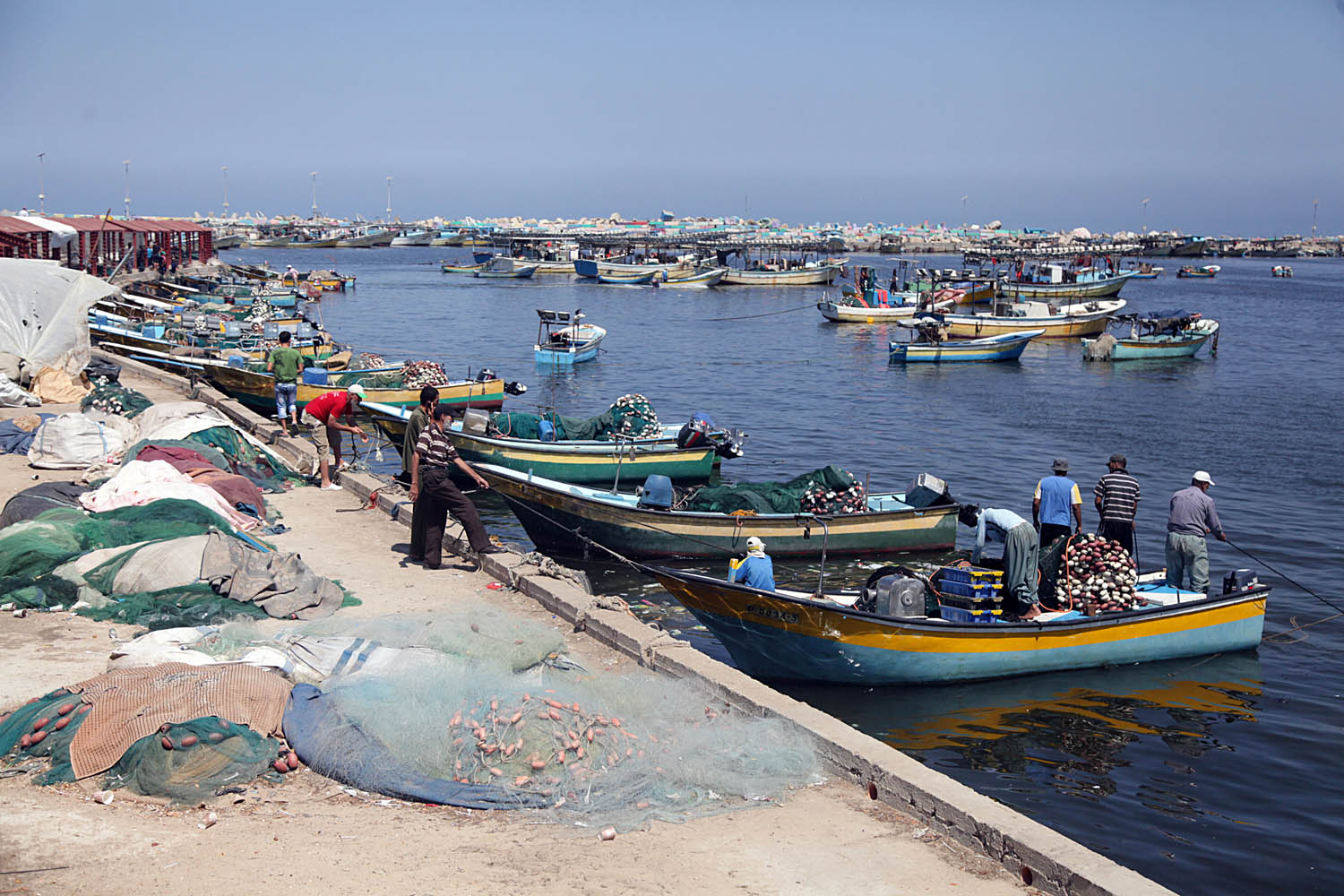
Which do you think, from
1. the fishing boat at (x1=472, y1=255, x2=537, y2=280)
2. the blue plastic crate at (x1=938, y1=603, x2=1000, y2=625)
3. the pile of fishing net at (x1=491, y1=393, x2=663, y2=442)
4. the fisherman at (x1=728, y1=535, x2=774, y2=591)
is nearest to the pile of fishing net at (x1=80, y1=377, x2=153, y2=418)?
the pile of fishing net at (x1=491, y1=393, x2=663, y2=442)

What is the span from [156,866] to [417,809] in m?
1.35

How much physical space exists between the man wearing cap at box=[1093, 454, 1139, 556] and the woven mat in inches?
388

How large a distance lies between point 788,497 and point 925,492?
7.14ft

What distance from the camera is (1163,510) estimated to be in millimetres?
22438

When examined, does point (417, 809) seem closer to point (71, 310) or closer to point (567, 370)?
point (71, 310)

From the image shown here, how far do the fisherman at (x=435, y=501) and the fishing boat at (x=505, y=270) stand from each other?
301 feet

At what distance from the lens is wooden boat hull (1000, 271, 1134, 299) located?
69188mm

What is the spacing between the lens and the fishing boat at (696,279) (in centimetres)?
9088

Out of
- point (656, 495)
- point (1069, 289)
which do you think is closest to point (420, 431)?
point (656, 495)

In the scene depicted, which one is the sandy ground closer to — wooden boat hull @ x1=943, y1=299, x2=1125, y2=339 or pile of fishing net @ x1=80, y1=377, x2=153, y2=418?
pile of fishing net @ x1=80, y1=377, x2=153, y2=418

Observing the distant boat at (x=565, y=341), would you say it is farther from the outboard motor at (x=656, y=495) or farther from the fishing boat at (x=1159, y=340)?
the outboard motor at (x=656, y=495)

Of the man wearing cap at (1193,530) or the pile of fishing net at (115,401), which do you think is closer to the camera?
the man wearing cap at (1193,530)

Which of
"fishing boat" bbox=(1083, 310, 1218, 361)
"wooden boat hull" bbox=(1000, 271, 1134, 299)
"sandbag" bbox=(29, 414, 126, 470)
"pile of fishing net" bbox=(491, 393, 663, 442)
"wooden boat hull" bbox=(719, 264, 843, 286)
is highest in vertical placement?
"wooden boat hull" bbox=(719, 264, 843, 286)

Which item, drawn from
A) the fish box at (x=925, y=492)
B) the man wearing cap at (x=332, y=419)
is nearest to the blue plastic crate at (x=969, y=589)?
the fish box at (x=925, y=492)
